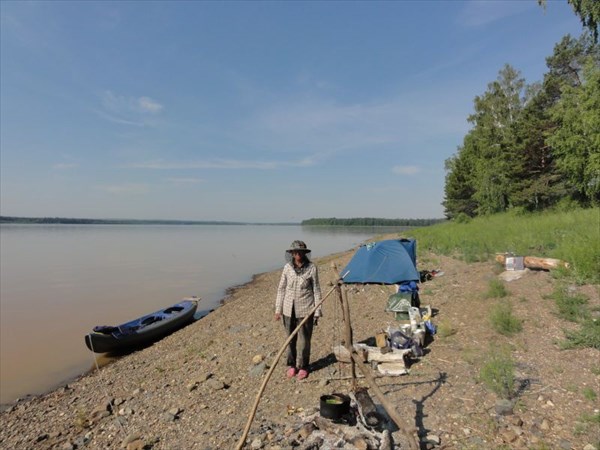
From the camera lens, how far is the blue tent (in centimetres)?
1250

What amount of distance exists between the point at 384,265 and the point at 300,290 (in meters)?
7.46

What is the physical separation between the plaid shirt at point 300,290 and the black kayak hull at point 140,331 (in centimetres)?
757

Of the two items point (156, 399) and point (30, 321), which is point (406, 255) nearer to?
point (156, 399)

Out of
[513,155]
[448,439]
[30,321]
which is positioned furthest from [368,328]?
[513,155]

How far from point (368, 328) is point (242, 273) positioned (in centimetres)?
2218

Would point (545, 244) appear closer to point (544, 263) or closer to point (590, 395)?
point (544, 263)

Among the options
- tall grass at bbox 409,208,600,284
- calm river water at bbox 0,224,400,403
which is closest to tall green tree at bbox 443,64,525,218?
tall grass at bbox 409,208,600,284

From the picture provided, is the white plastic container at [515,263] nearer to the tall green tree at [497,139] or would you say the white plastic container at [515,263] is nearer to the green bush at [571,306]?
the green bush at [571,306]

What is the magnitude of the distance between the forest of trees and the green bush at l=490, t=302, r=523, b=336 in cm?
2041

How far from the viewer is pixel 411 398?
17.2 feet

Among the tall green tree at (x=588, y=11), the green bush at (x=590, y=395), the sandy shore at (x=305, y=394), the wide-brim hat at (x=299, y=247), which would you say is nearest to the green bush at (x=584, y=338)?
the sandy shore at (x=305, y=394)

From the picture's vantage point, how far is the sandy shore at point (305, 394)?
14.7 ft

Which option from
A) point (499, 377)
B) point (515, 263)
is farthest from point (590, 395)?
point (515, 263)

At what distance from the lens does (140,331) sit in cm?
1200
